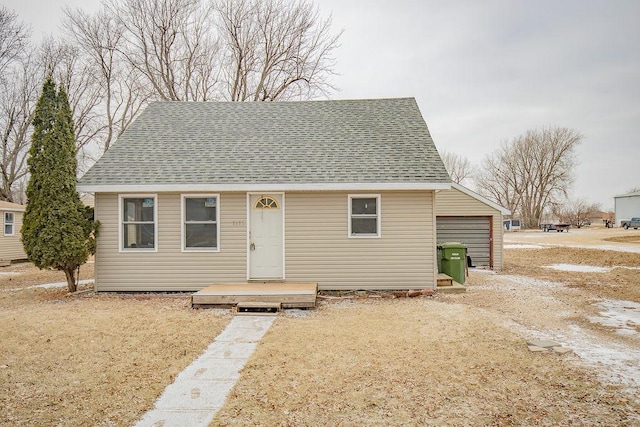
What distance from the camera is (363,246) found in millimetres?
11000

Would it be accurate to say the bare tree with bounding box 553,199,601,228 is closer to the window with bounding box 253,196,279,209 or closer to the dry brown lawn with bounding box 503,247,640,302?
the dry brown lawn with bounding box 503,247,640,302

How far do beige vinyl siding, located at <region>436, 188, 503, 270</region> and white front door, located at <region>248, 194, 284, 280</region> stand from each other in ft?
25.5

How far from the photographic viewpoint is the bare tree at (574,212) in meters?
57.4

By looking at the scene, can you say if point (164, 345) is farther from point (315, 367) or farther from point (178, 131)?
point (178, 131)

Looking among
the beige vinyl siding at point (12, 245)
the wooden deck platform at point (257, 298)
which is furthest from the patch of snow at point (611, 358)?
the beige vinyl siding at point (12, 245)

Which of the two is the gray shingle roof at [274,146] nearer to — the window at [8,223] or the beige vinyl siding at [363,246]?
the beige vinyl siding at [363,246]

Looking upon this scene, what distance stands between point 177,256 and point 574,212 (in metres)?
65.3

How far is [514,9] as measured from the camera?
1563cm

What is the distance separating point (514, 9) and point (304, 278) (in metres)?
12.5

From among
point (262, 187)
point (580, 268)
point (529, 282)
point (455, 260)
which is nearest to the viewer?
point (262, 187)

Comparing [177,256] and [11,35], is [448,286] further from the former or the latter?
[11,35]

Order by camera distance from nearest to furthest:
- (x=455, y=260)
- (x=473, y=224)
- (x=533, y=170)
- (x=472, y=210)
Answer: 1. (x=455, y=260)
2. (x=472, y=210)
3. (x=473, y=224)
4. (x=533, y=170)

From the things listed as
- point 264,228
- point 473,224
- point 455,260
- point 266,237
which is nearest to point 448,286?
point 455,260

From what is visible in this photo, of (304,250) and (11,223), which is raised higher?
(11,223)
